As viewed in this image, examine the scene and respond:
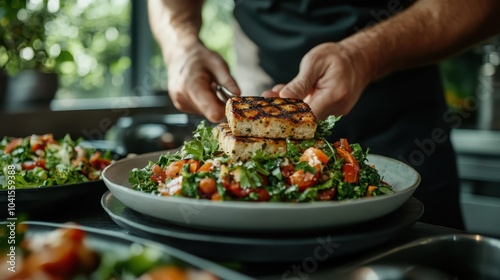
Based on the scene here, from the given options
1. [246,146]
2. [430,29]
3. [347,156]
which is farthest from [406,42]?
[246,146]

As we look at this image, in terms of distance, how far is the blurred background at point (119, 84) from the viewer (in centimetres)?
260

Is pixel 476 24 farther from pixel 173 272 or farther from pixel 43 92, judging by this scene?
pixel 43 92

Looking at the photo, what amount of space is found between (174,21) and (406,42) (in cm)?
89

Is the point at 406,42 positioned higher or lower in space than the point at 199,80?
higher

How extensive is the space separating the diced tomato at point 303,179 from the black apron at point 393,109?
3.19 feet

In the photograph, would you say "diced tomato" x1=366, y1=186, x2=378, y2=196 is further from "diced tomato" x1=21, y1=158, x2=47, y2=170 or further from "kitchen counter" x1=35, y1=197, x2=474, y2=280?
"diced tomato" x1=21, y1=158, x2=47, y2=170

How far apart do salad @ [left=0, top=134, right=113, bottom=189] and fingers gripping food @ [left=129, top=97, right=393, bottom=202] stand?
0.23 meters

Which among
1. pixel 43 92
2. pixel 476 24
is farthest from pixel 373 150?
pixel 43 92

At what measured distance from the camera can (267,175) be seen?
35.4 inches

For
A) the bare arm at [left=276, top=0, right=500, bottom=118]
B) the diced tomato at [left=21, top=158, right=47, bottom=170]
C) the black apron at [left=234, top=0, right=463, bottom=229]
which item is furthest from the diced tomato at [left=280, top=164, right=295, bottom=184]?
the black apron at [left=234, top=0, right=463, bottom=229]

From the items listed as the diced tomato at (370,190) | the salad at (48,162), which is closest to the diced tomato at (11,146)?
the salad at (48,162)

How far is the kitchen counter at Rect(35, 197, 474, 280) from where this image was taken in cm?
71

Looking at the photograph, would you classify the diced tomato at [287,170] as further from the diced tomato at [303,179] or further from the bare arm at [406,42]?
the bare arm at [406,42]

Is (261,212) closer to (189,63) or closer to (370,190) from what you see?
(370,190)
